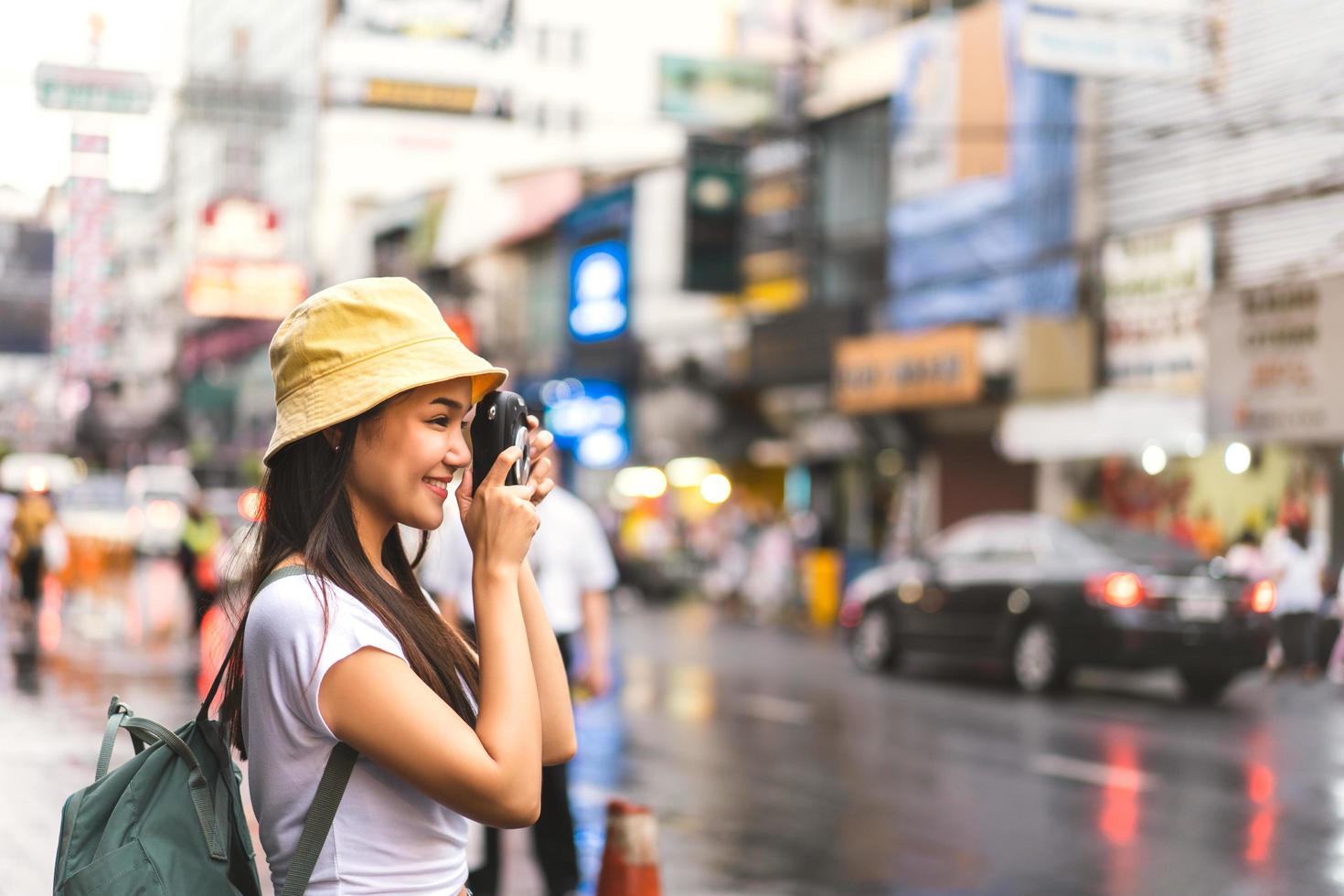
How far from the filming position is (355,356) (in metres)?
2.39

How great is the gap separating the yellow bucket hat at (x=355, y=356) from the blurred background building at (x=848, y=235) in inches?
493

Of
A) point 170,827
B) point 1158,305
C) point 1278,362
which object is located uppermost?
point 1158,305

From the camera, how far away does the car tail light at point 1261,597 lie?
15.2m

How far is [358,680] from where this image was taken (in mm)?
2229

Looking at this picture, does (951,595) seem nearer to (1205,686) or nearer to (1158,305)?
(1205,686)

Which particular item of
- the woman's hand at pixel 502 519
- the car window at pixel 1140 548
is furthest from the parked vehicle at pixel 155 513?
the woman's hand at pixel 502 519

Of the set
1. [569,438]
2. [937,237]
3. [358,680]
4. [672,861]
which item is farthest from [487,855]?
[569,438]

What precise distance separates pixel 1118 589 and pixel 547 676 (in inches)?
539

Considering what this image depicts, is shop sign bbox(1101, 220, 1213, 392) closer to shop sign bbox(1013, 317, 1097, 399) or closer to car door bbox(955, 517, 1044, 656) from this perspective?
shop sign bbox(1013, 317, 1097, 399)

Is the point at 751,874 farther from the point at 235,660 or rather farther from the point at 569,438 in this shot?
the point at 569,438

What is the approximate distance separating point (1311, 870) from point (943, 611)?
9.51 meters

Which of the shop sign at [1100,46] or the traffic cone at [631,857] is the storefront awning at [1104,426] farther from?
the traffic cone at [631,857]

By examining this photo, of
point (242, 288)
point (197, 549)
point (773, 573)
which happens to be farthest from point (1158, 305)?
point (242, 288)

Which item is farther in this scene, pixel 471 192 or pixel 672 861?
pixel 471 192
